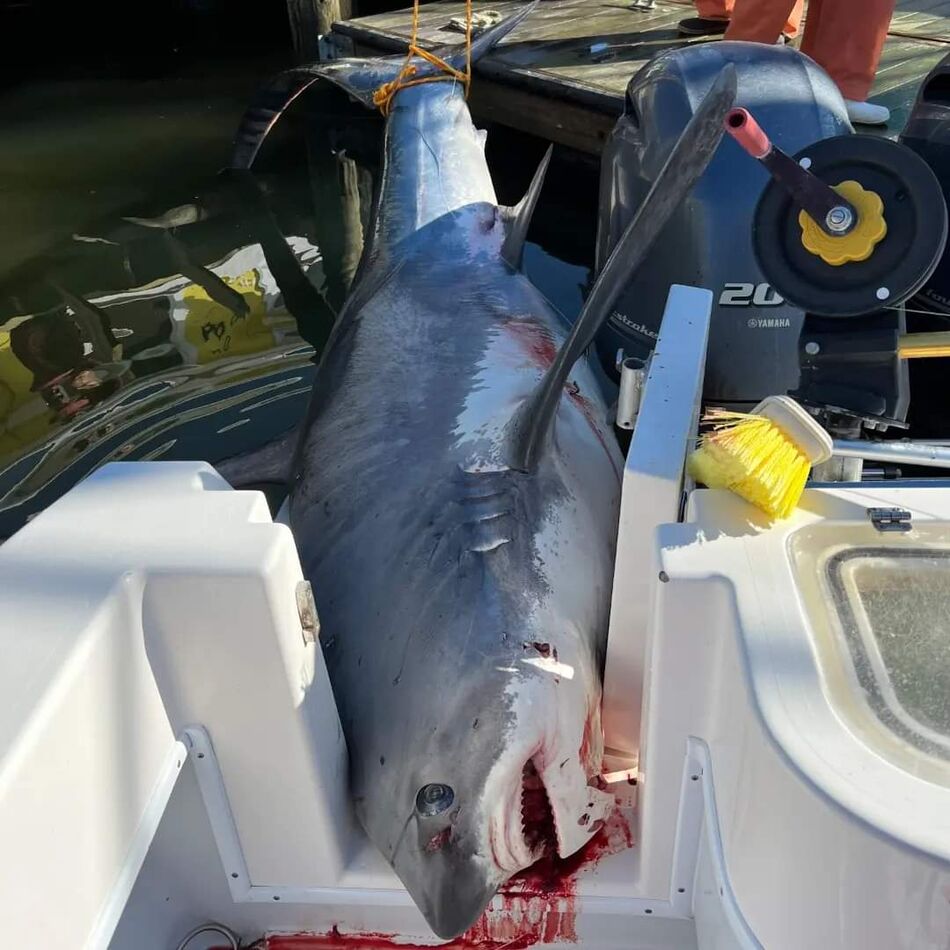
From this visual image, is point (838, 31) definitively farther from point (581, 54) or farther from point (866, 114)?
point (581, 54)

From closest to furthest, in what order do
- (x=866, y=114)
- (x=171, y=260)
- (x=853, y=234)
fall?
(x=853, y=234) → (x=866, y=114) → (x=171, y=260)

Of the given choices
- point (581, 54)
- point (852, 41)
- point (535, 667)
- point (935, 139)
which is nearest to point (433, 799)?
point (535, 667)

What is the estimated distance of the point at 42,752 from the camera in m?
0.85

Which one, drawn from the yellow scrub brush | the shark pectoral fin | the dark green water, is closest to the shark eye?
the yellow scrub brush

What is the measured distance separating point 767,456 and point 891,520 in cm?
15

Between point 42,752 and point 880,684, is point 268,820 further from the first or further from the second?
point 880,684

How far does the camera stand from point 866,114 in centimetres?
384

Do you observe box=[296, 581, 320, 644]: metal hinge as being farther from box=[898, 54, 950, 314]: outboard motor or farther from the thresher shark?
box=[898, 54, 950, 314]: outboard motor

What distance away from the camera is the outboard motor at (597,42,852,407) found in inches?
90.0

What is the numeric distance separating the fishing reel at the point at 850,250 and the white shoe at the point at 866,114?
2784 mm

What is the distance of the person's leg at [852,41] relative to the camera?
3779 mm

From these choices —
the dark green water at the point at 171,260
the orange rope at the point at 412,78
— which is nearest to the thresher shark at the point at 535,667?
the dark green water at the point at 171,260

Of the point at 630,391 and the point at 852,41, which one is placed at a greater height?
the point at 852,41

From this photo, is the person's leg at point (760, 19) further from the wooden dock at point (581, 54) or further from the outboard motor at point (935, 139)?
the outboard motor at point (935, 139)
